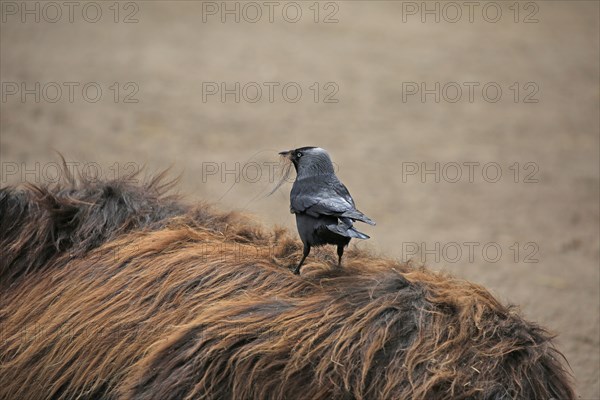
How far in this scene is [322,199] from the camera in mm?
2555

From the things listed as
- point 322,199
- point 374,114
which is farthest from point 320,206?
point 374,114

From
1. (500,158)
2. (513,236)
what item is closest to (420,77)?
(500,158)

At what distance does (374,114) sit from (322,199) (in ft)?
24.7

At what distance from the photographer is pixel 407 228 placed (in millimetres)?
6973

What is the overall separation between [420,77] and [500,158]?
2636 millimetres

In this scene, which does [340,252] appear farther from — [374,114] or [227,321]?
[374,114]

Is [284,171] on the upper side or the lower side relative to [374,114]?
lower

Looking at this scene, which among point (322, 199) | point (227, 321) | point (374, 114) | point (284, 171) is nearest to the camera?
point (227, 321)

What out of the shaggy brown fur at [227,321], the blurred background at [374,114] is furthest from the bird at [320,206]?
the blurred background at [374,114]

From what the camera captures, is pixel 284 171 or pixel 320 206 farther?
pixel 284 171

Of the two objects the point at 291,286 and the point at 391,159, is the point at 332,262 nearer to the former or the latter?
the point at 291,286

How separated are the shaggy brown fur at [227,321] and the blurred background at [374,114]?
2203mm

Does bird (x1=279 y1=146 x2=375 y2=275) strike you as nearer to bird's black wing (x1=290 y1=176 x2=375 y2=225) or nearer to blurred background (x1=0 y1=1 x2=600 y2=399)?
bird's black wing (x1=290 y1=176 x2=375 y2=225)

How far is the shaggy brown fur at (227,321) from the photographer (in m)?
2.30
